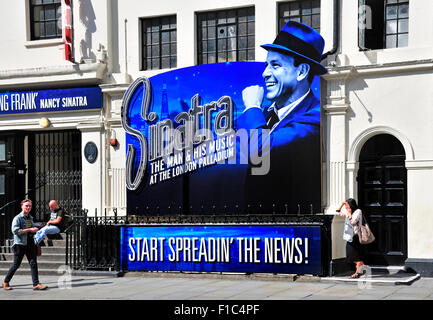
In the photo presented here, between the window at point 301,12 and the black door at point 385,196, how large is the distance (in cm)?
319

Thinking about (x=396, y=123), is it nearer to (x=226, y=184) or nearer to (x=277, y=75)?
(x=277, y=75)

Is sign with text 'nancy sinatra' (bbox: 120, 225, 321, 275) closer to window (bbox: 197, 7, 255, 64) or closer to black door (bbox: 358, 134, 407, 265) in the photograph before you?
black door (bbox: 358, 134, 407, 265)

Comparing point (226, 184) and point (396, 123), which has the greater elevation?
point (396, 123)

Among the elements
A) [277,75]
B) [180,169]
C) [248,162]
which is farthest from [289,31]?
[180,169]

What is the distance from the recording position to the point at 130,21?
741 inches

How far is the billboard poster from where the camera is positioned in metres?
16.5

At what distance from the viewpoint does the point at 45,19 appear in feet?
65.0

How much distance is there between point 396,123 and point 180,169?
539cm

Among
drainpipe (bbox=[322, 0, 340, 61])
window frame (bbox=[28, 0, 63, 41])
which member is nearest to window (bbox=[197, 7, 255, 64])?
drainpipe (bbox=[322, 0, 340, 61])

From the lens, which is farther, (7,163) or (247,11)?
(7,163)

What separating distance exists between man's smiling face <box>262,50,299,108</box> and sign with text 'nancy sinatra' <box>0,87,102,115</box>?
486 centimetres

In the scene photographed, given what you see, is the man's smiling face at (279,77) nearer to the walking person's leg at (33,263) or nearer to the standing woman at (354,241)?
the standing woman at (354,241)
